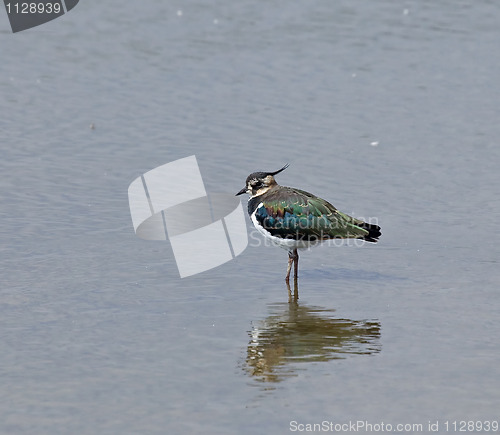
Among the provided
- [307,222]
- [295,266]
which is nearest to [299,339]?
[295,266]

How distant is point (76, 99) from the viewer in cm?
2114

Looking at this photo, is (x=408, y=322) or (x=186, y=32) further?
(x=186, y=32)

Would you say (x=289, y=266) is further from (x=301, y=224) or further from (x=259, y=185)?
(x=259, y=185)

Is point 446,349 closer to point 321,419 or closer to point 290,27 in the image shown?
point 321,419

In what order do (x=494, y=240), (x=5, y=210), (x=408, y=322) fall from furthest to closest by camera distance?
(x=5, y=210) → (x=494, y=240) → (x=408, y=322)

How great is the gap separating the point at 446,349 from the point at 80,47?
55.3 ft

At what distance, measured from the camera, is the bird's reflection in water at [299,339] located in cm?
998

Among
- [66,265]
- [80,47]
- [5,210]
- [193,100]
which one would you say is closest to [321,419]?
[66,265]

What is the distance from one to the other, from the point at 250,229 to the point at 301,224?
2062 millimetres
